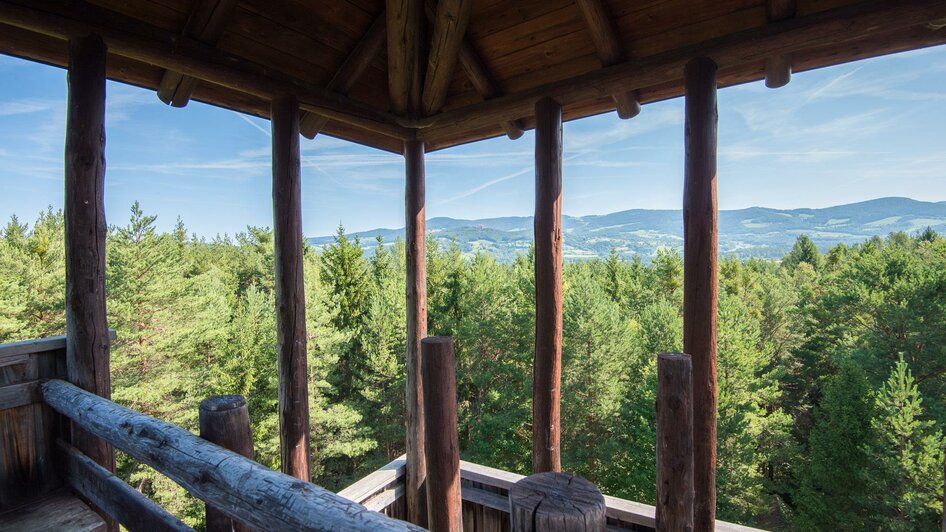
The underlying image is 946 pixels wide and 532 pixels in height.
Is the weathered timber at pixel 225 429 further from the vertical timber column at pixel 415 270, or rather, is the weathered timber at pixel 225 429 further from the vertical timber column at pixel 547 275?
the vertical timber column at pixel 415 270

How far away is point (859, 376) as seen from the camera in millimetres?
12680

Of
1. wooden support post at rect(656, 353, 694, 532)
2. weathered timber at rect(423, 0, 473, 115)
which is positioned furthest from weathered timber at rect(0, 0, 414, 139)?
wooden support post at rect(656, 353, 694, 532)

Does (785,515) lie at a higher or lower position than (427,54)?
lower

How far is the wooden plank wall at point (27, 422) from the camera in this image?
6.08 ft

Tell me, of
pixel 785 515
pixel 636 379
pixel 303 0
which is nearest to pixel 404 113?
pixel 303 0

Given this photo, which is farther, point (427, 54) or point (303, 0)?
point (427, 54)

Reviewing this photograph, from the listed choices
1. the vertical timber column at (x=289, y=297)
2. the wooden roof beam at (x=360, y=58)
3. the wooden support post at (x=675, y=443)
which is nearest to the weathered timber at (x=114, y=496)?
the vertical timber column at (x=289, y=297)

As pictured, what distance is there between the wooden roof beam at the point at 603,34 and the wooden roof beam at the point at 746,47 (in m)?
0.08

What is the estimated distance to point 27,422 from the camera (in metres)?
1.92

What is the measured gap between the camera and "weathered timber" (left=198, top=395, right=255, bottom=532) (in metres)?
1.25

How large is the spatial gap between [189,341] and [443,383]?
529 inches

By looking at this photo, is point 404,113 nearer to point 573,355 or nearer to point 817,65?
point 817,65

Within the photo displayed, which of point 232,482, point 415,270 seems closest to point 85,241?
point 232,482

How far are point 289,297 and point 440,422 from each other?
1.56 meters
